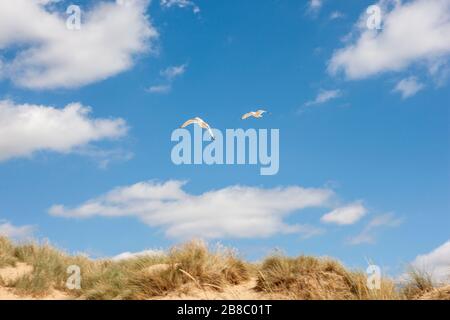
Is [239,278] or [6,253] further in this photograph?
[6,253]

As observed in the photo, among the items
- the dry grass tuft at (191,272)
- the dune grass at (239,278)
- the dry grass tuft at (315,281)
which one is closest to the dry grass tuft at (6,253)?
the dune grass at (239,278)

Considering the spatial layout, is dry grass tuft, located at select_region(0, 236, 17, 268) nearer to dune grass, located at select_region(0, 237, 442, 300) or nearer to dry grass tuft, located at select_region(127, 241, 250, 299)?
dune grass, located at select_region(0, 237, 442, 300)

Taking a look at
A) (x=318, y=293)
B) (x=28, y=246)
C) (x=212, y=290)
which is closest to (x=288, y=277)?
(x=318, y=293)

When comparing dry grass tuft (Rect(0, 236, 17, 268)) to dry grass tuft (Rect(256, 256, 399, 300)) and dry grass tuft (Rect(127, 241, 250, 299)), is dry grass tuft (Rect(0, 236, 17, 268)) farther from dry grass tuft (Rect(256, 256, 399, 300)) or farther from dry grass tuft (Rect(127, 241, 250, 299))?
dry grass tuft (Rect(256, 256, 399, 300))

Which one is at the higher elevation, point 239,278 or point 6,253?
point 6,253

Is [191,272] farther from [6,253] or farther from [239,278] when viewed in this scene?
[6,253]

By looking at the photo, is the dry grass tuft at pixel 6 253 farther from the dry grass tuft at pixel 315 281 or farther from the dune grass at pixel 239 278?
the dry grass tuft at pixel 315 281

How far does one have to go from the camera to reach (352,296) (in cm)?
1205

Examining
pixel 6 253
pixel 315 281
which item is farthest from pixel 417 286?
pixel 6 253

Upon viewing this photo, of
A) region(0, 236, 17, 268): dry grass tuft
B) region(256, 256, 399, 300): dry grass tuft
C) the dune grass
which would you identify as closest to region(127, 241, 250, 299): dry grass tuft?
the dune grass

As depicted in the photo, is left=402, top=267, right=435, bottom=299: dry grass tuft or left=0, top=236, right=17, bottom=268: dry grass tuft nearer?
left=402, top=267, right=435, bottom=299: dry grass tuft

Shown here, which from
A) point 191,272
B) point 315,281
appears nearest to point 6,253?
point 191,272

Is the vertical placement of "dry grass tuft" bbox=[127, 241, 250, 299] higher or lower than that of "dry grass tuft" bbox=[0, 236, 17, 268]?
lower
